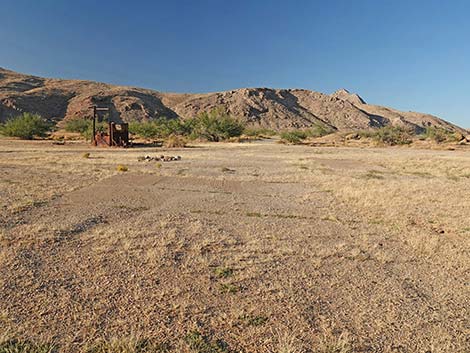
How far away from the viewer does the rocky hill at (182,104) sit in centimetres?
9169

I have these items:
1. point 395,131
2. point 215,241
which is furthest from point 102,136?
point 395,131

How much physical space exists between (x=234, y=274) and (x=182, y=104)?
120 m

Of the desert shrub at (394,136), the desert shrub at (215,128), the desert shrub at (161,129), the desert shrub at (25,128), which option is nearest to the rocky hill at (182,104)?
the desert shrub at (161,129)

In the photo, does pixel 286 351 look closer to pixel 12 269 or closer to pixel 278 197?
pixel 12 269

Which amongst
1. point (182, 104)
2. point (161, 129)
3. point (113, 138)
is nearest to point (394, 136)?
point (161, 129)

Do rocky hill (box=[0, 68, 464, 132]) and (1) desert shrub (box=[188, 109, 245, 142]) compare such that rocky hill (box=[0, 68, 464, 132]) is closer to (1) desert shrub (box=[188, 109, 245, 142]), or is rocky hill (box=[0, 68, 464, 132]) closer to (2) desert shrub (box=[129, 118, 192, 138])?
(2) desert shrub (box=[129, 118, 192, 138])

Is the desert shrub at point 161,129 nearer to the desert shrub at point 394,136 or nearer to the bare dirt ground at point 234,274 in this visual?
the desert shrub at point 394,136

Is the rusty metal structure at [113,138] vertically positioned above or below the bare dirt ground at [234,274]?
above

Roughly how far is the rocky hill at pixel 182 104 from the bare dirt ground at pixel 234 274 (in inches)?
3451

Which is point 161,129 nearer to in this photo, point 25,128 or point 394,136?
point 25,128

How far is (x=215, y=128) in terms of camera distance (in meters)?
53.8

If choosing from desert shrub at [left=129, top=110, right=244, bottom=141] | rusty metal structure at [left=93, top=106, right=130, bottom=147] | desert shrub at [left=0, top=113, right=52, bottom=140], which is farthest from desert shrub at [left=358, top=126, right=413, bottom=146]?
desert shrub at [left=0, top=113, right=52, bottom=140]

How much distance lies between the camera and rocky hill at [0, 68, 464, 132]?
9169cm

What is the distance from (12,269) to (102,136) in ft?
110
